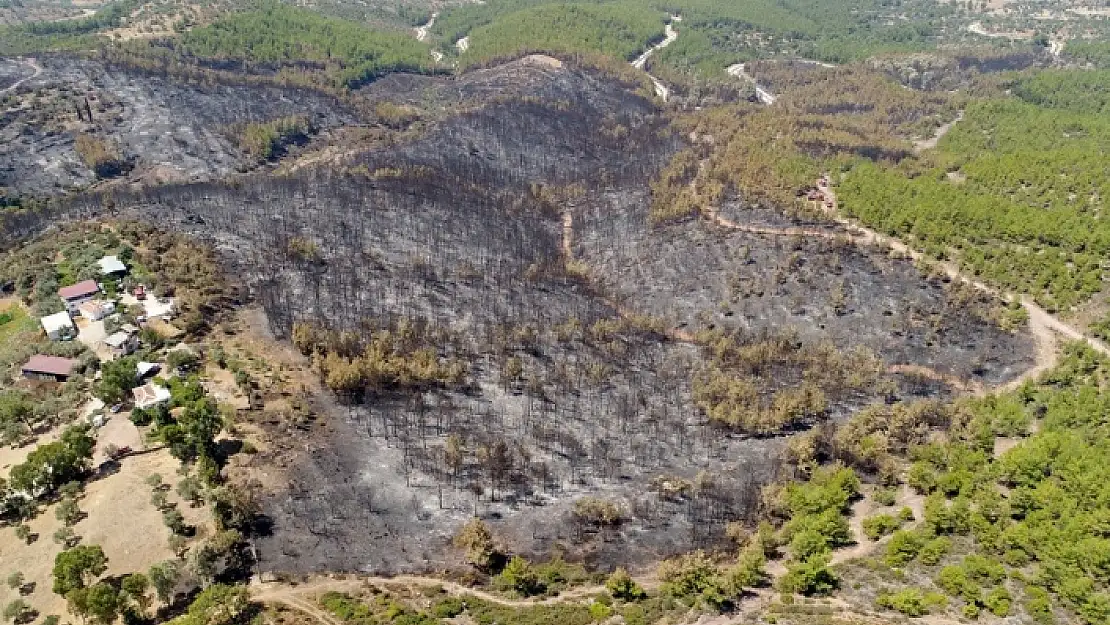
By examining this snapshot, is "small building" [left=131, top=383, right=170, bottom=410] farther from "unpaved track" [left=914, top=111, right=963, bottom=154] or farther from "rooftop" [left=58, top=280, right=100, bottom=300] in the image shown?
"unpaved track" [left=914, top=111, right=963, bottom=154]

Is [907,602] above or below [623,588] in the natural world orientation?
above

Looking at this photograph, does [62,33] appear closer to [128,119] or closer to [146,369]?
[128,119]

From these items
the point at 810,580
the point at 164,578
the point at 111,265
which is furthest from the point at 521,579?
the point at 111,265

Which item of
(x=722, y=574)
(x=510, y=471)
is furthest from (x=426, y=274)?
(x=722, y=574)

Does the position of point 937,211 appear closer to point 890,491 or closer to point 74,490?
point 890,491

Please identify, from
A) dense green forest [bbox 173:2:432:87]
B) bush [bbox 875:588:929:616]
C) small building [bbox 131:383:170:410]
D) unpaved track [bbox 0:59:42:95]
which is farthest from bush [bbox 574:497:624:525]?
dense green forest [bbox 173:2:432:87]

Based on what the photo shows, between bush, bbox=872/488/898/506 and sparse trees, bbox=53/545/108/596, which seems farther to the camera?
bush, bbox=872/488/898/506

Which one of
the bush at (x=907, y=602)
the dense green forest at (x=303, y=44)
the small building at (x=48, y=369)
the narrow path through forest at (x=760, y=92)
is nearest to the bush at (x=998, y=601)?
the bush at (x=907, y=602)
